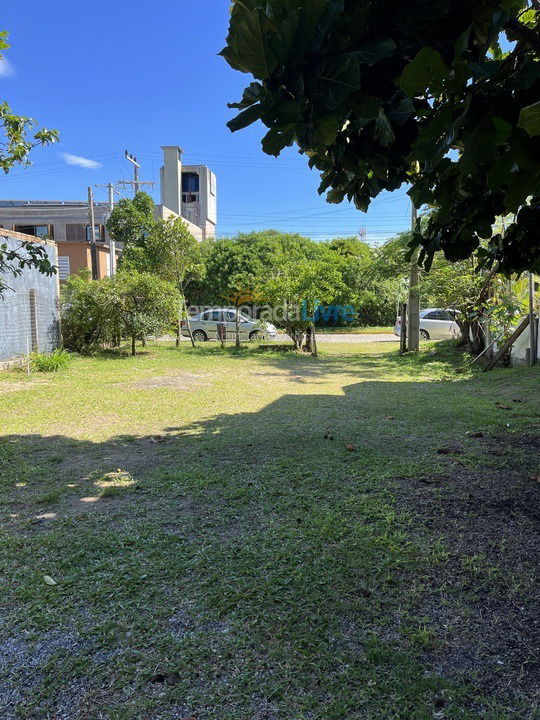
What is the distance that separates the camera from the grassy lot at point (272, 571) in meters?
1.75

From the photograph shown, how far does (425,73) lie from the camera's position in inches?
66.1

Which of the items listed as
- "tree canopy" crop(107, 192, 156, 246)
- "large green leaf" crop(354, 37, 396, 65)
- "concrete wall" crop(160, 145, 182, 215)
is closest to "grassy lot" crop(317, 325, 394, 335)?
"tree canopy" crop(107, 192, 156, 246)

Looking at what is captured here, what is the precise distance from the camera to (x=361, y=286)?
2878 cm

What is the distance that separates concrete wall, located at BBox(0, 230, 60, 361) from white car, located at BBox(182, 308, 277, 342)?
742cm

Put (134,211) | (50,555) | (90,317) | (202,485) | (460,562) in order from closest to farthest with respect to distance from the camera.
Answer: (460,562)
(50,555)
(202,485)
(90,317)
(134,211)

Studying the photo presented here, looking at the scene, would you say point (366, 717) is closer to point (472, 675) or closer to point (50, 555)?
point (472, 675)

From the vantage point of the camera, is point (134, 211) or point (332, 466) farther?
point (134, 211)

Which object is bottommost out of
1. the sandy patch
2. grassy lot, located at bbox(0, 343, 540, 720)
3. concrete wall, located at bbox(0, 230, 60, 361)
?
grassy lot, located at bbox(0, 343, 540, 720)

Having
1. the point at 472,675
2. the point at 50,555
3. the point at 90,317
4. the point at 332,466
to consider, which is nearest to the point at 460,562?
the point at 472,675

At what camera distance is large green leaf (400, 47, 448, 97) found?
1.64 metres

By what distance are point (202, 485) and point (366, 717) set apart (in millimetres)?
2334

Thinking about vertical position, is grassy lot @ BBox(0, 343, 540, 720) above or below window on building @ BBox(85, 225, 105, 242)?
below

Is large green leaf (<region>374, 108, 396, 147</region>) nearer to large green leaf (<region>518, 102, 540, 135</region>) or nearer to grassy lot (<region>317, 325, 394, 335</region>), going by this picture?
large green leaf (<region>518, 102, 540, 135</region>)

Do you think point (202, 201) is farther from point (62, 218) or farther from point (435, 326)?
point (435, 326)
